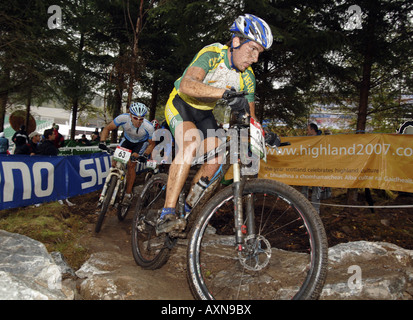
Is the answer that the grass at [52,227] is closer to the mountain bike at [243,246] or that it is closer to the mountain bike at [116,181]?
the mountain bike at [116,181]

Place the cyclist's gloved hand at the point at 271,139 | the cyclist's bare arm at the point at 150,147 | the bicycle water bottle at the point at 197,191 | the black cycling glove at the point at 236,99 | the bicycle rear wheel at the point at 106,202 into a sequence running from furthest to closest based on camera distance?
1. the cyclist's bare arm at the point at 150,147
2. the bicycle rear wheel at the point at 106,202
3. the bicycle water bottle at the point at 197,191
4. the cyclist's gloved hand at the point at 271,139
5. the black cycling glove at the point at 236,99

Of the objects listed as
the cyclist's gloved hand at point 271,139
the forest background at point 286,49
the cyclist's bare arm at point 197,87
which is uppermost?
the forest background at point 286,49

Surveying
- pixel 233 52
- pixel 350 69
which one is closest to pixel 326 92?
pixel 350 69

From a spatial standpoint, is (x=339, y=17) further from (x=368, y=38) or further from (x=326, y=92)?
(x=326, y=92)

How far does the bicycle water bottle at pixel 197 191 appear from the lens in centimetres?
292

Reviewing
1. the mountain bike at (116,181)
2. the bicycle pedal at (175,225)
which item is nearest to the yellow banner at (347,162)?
the mountain bike at (116,181)

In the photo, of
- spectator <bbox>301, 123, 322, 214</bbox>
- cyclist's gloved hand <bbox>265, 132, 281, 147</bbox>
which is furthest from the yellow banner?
cyclist's gloved hand <bbox>265, 132, 281, 147</bbox>

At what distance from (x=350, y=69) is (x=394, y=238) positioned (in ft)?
21.4

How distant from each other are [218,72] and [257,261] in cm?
185

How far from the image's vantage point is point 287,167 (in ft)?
26.8

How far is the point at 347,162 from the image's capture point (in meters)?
7.05

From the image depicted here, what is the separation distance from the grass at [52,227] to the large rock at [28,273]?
61 cm

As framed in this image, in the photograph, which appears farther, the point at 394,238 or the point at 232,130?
the point at 394,238

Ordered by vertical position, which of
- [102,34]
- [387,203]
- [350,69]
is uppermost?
[102,34]
